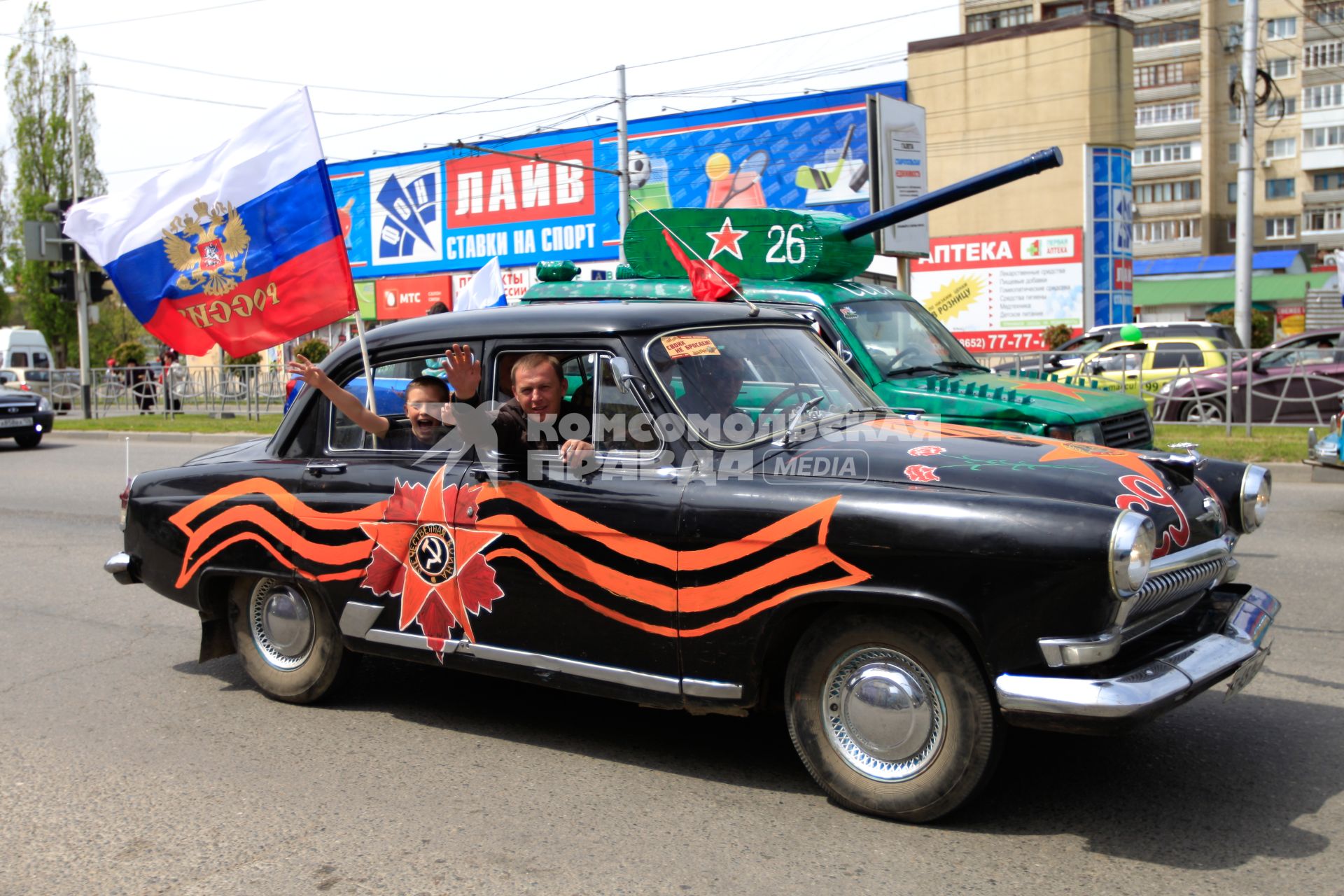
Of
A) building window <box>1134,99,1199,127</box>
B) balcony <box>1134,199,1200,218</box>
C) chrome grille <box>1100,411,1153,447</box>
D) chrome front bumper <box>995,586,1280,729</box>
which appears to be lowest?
chrome front bumper <box>995,586,1280,729</box>

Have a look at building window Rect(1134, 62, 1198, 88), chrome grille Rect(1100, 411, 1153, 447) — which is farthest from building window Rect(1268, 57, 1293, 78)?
chrome grille Rect(1100, 411, 1153, 447)

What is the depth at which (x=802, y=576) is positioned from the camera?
13.5ft

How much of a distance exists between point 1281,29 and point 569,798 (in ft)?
248

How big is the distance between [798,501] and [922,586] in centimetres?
54

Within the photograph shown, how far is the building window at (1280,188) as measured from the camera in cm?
6912

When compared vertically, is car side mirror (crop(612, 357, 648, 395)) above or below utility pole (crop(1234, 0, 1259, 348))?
below

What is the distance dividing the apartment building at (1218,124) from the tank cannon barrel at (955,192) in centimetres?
6053

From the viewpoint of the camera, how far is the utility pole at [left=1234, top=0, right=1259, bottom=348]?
25.3 m

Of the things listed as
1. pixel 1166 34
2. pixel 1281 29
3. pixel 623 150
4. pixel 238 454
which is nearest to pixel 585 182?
pixel 623 150

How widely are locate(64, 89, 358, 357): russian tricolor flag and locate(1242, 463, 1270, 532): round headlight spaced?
4051mm

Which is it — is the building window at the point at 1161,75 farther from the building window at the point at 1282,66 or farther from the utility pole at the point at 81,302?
the utility pole at the point at 81,302

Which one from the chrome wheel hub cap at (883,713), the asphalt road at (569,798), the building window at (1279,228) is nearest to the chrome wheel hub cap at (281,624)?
the asphalt road at (569,798)

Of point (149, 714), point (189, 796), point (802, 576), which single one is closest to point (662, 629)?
point (802, 576)

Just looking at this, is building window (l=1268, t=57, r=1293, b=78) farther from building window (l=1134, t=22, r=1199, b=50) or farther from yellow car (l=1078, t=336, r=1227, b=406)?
yellow car (l=1078, t=336, r=1227, b=406)
